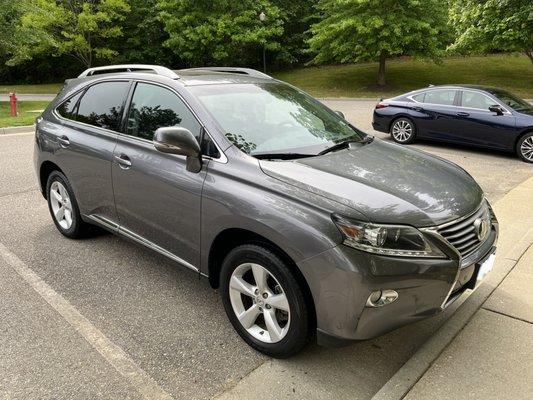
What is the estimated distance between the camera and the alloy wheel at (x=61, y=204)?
4738 millimetres

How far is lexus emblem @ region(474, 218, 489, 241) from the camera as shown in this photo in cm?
296

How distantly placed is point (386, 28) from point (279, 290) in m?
23.8

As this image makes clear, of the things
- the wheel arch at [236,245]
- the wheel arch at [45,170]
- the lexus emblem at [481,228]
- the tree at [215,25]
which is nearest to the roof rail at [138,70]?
the wheel arch at [45,170]

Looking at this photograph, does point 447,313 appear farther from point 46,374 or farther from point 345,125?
point 46,374

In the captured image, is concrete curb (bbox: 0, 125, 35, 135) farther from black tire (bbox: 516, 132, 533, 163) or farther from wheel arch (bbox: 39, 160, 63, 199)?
black tire (bbox: 516, 132, 533, 163)

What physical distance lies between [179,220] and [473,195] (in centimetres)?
200

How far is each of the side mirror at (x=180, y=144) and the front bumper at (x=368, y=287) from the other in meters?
1.06

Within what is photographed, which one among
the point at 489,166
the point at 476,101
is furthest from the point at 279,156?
the point at 476,101

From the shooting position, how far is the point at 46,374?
9.25 feet

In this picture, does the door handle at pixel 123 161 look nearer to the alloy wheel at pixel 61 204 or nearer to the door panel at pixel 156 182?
the door panel at pixel 156 182

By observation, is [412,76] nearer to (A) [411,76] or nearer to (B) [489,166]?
(A) [411,76]

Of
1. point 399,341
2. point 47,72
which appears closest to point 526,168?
point 399,341

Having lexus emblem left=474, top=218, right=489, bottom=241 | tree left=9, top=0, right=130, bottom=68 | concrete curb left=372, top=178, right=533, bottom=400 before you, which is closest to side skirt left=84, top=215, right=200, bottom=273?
concrete curb left=372, top=178, right=533, bottom=400

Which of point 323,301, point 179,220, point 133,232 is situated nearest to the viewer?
point 323,301
